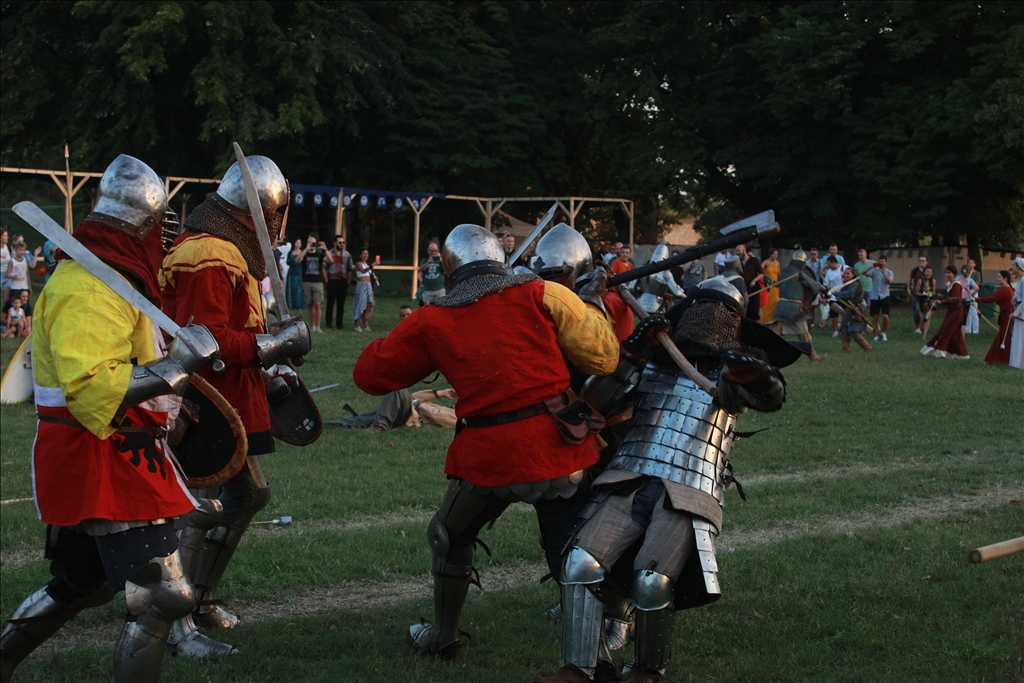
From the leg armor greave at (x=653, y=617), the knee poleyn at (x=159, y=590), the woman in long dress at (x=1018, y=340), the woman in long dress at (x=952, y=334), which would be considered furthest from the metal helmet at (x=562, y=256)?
the woman in long dress at (x=952, y=334)

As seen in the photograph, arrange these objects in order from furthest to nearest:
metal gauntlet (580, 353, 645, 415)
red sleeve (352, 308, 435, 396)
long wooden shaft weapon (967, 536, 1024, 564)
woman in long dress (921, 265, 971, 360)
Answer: woman in long dress (921, 265, 971, 360) < metal gauntlet (580, 353, 645, 415) < red sleeve (352, 308, 435, 396) < long wooden shaft weapon (967, 536, 1024, 564)

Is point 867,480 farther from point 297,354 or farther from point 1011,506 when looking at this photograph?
point 297,354

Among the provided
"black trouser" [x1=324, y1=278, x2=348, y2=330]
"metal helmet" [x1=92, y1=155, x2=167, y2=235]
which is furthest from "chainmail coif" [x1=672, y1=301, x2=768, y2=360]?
"black trouser" [x1=324, y1=278, x2=348, y2=330]

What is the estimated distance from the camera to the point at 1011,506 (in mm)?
6324

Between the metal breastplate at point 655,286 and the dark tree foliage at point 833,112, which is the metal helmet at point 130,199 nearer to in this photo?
the metal breastplate at point 655,286

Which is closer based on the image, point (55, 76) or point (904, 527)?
point (904, 527)

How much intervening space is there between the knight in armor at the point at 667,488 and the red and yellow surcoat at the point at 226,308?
4.68ft

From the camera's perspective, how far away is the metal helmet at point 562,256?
4371 mm

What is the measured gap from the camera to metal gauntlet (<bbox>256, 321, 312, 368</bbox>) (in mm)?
3662

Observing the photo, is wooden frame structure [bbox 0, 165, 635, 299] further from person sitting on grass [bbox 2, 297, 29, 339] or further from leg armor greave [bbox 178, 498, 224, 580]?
leg armor greave [bbox 178, 498, 224, 580]

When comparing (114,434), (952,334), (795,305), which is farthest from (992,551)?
(952,334)

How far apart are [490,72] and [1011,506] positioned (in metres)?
25.0

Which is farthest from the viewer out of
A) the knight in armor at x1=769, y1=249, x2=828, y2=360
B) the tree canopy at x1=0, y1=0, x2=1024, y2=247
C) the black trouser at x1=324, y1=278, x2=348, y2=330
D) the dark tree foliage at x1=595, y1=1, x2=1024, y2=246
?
the tree canopy at x1=0, y1=0, x2=1024, y2=247

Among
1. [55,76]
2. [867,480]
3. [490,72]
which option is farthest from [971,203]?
[55,76]
